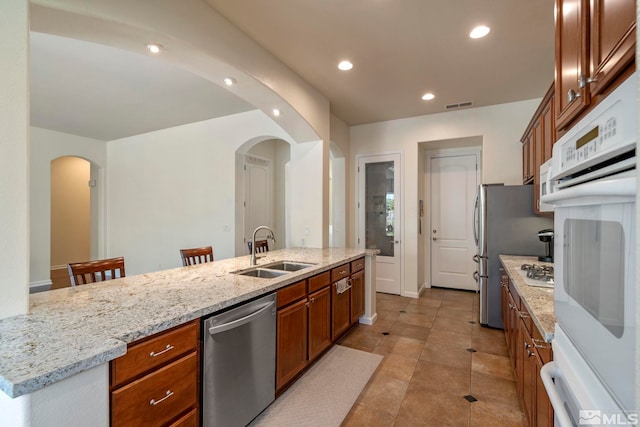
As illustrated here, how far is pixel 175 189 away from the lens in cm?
547

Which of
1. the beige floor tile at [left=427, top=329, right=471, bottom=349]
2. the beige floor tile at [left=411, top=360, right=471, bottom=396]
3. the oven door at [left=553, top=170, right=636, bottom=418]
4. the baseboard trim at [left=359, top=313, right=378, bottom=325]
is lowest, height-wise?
the beige floor tile at [left=411, top=360, right=471, bottom=396]

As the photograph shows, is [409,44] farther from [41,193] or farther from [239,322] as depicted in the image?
[41,193]

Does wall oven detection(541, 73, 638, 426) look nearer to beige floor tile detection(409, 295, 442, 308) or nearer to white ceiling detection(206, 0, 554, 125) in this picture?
white ceiling detection(206, 0, 554, 125)

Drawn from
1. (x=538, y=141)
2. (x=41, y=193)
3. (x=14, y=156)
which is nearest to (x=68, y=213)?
(x=41, y=193)

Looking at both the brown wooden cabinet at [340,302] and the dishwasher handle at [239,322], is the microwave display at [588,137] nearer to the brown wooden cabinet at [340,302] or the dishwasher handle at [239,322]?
the dishwasher handle at [239,322]

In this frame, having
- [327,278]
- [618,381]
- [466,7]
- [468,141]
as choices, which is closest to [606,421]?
[618,381]

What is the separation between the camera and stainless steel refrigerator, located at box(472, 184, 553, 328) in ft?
10.8

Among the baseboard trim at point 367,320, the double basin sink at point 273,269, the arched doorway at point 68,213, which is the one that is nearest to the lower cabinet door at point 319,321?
the double basin sink at point 273,269

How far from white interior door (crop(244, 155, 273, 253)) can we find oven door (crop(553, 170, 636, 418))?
4825 mm

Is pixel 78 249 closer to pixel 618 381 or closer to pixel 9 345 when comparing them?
pixel 9 345

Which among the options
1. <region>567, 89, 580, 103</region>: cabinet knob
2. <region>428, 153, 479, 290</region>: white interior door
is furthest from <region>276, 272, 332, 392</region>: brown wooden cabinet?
<region>428, 153, 479, 290</region>: white interior door

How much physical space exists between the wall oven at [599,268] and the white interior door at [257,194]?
4798 mm

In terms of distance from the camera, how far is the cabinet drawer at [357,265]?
10.7 feet

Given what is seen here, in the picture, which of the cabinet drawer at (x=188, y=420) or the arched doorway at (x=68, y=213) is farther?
the arched doorway at (x=68, y=213)
